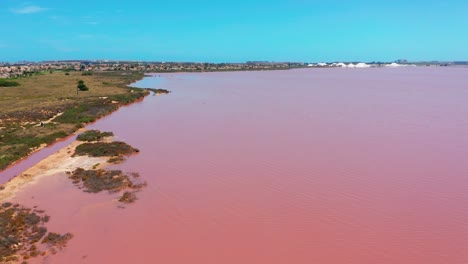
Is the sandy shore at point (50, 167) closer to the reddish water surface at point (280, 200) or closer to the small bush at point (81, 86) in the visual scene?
the reddish water surface at point (280, 200)

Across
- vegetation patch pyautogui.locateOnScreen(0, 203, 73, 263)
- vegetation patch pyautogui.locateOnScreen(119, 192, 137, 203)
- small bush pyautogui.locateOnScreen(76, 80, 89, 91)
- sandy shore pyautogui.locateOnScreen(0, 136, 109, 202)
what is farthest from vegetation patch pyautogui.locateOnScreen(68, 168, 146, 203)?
small bush pyautogui.locateOnScreen(76, 80, 89, 91)

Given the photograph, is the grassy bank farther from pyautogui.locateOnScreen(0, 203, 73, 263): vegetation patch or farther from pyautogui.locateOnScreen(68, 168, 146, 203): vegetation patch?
pyautogui.locateOnScreen(0, 203, 73, 263): vegetation patch

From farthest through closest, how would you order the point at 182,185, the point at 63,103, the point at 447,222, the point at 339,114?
the point at 63,103 < the point at 339,114 < the point at 182,185 < the point at 447,222

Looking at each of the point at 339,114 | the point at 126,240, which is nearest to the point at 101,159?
the point at 126,240

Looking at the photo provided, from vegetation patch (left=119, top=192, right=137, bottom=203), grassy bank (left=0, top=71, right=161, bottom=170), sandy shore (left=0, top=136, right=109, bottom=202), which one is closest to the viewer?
vegetation patch (left=119, top=192, right=137, bottom=203)

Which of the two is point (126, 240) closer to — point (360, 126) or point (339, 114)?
point (360, 126)

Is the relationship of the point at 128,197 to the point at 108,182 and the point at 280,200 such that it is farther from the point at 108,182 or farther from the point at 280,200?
the point at 280,200
